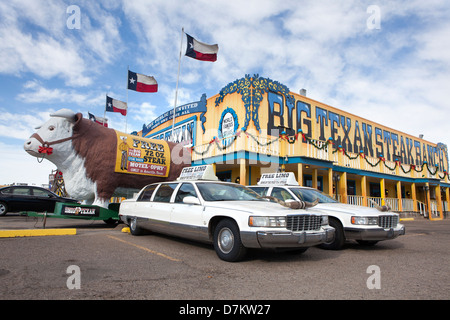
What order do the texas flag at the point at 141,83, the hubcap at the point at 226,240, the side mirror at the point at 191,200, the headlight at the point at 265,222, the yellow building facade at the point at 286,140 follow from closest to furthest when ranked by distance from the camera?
the headlight at the point at 265,222 < the hubcap at the point at 226,240 < the side mirror at the point at 191,200 < the yellow building facade at the point at 286,140 < the texas flag at the point at 141,83

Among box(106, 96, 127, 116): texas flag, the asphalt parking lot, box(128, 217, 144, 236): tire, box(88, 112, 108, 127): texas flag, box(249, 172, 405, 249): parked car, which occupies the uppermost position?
box(106, 96, 127, 116): texas flag

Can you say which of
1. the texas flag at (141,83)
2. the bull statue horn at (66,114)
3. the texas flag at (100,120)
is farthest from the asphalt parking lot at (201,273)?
the texas flag at (100,120)

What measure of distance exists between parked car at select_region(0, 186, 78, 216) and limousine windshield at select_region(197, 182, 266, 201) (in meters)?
9.93

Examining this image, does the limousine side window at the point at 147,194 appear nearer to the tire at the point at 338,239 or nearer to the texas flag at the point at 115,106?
the tire at the point at 338,239

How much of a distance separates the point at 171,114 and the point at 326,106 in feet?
34.9

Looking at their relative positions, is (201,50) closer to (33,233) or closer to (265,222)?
(33,233)

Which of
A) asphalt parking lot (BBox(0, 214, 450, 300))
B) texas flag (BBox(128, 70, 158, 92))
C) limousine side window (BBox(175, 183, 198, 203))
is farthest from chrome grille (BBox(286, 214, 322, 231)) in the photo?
texas flag (BBox(128, 70, 158, 92))

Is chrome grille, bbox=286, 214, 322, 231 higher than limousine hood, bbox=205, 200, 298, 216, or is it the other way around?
limousine hood, bbox=205, 200, 298, 216

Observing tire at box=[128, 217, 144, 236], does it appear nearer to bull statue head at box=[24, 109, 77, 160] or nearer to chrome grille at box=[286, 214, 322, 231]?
bull statue head at box=[24, 109, 77, 160]

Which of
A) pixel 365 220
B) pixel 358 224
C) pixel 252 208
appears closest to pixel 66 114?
pixel 252 208

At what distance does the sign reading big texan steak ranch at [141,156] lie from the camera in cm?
965

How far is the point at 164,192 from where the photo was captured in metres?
6.64

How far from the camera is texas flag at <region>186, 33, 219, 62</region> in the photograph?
16.4m
